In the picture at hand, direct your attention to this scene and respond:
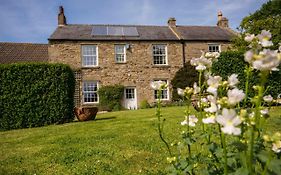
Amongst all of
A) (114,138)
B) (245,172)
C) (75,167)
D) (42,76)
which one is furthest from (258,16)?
(245,172)

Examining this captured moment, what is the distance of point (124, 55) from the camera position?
79.3ft

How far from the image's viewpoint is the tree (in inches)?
906

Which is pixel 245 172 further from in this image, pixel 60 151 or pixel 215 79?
pixel 60 151

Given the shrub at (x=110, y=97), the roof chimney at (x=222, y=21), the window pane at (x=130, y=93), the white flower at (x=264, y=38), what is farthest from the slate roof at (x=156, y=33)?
the white flower at (x=264, y=38)

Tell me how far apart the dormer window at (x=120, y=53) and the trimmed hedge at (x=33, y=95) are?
10734 millimetres

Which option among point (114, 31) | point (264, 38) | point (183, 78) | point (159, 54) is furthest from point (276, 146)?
point (114, 31)

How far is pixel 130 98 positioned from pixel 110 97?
6.27 feet

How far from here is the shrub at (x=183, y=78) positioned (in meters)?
23.2

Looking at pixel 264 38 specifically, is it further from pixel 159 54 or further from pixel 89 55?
pixel 159 54

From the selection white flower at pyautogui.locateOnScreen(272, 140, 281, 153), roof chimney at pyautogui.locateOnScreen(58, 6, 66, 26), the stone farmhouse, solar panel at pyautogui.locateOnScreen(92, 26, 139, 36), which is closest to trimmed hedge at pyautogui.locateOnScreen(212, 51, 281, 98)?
the stone farmhouse

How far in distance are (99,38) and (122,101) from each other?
572 centimetres

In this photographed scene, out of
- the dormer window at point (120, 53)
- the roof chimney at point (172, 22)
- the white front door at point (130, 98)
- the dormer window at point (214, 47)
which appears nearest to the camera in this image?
the white front door at point (130, 98)

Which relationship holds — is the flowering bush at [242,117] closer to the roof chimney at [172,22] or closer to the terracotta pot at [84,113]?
the terracotta pot at [84,113]

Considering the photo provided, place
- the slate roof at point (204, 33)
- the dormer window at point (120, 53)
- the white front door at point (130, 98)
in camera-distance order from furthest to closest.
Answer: the slate roof at point (204, 33)
the dormer window at point (120, 53)
the white front door at point (130, 98)
